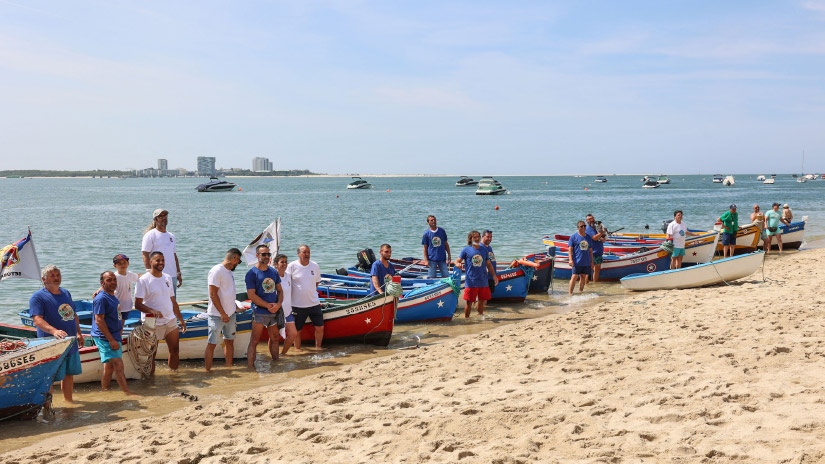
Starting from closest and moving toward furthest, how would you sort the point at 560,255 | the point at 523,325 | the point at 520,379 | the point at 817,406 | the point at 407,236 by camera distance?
the point at 817,406, the point at 520,379, the point at 523,325, the point at 560,255, the point at 407,236

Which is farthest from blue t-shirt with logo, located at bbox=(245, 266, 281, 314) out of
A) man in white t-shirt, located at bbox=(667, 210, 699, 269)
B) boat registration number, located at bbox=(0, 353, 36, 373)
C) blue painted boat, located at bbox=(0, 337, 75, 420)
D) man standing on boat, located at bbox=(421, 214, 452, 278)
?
man in white t-shirt, located at bbox=(667, 210, 699, 269)

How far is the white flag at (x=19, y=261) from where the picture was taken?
8711 millimetres

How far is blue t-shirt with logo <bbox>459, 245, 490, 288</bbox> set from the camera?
1216cm

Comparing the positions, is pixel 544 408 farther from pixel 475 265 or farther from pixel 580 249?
pixel 580 249

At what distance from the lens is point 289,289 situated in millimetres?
10031

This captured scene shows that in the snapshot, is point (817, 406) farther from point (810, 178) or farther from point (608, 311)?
point (810, 178)

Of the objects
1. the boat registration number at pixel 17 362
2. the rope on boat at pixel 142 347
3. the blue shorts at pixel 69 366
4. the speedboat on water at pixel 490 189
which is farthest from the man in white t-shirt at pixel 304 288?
the speedboat on water at pixel 490 189

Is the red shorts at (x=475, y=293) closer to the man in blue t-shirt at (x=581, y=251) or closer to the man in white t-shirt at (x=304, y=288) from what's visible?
the man in blue t-shirt at (x=581, y=251)

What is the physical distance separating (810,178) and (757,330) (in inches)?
8103

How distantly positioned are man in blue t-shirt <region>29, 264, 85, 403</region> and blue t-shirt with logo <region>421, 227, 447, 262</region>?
7846mm

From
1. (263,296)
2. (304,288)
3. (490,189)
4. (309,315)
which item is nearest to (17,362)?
(263,296)

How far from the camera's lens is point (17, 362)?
6.94 metres

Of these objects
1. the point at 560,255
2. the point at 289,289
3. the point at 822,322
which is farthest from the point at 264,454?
the point at 560,255

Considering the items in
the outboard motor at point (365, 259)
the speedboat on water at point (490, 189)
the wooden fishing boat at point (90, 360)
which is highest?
the speedboat on water at point (490, 189)
